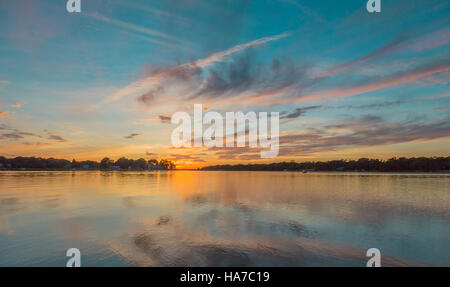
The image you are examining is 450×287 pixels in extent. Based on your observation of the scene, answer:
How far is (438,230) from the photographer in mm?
18984

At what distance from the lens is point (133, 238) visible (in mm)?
16312

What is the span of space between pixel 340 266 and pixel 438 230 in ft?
42.7

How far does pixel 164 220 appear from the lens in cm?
2188
